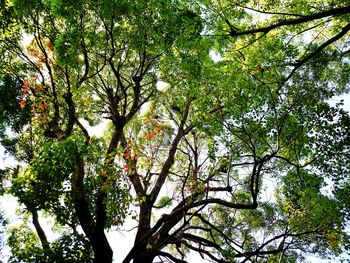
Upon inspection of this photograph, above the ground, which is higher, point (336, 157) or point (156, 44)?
point (156, 44)

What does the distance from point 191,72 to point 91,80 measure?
417 cm

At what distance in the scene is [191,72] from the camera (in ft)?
22.6

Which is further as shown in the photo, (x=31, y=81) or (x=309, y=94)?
(x=31, y=81)

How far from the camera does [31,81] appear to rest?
847cm

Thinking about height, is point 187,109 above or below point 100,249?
above

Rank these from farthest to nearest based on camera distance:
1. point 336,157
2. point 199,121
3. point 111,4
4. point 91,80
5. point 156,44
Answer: point 91,80
point 199,121
point 156,44
point 336,157
point 111,4

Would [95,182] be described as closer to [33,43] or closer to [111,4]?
[111,4]

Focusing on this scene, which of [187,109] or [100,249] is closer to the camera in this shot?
[100,249]

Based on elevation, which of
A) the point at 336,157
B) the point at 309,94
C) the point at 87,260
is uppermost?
the point at 309,94

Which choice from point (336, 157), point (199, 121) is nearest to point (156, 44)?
point (199, 121)

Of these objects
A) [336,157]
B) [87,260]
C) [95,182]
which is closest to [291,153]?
[336,157]

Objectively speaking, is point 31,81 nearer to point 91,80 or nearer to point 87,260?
point 91,80

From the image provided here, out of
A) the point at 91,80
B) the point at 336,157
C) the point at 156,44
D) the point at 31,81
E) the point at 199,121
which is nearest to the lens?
the point at 336,157

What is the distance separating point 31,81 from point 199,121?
5029mm
